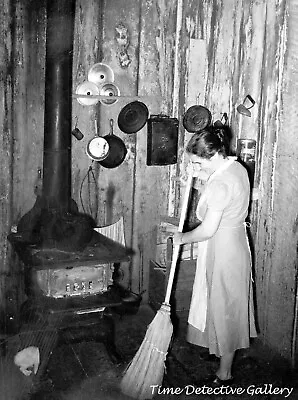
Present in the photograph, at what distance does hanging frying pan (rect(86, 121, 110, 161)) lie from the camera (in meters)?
4.31

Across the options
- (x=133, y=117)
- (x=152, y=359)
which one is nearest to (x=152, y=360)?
(x=152, y=359)

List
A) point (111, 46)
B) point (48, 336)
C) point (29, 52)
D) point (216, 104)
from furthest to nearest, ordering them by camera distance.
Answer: point (216, 104), point (111, 46), point (29, 52), point (48, 336)

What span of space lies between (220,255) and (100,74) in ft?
6.43

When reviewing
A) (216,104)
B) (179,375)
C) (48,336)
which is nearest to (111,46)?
(216,104)

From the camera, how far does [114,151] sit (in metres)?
4.48

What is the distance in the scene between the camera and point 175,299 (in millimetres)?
4418

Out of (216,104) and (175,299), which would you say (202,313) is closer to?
(175,299)

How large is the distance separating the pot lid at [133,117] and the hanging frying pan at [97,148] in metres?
0.24

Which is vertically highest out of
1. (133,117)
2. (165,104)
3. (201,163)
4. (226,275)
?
(165,104)

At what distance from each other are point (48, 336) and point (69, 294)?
396 mm

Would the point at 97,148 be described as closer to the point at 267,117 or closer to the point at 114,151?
the point at 114,151

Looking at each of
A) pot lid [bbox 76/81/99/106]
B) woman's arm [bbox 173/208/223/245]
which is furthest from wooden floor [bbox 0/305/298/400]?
pot lid [bbox 76/81/99/106]

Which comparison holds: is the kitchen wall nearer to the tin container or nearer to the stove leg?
the tin container

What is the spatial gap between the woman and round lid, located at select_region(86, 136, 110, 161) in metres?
1.20
